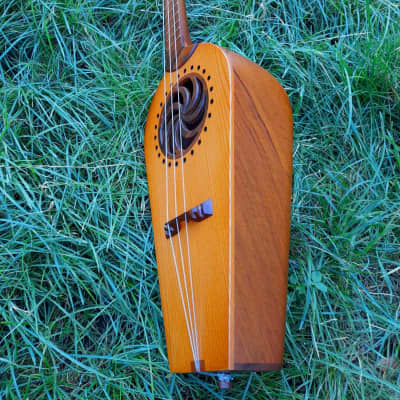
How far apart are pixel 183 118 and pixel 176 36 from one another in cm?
A: 29

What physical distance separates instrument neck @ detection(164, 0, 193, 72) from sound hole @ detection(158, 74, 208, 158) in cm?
8

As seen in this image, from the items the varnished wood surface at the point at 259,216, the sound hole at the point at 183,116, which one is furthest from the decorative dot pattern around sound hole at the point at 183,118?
the varnished wood surface at the point at 259,216

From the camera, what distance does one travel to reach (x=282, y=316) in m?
1.11

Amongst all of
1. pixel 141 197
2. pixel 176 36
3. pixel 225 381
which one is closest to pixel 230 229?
pixel 225 381

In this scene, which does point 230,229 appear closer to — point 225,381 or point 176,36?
point 225,381

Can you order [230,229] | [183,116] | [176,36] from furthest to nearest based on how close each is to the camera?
[176,36]
[183,116]
[230,229]

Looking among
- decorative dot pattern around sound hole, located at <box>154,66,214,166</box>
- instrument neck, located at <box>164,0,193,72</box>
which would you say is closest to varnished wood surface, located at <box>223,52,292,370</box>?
decorative dot pattern around sound hole, located at <box>154,66,214,166</box>

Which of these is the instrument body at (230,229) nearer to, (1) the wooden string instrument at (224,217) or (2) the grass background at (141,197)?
(1) the wooden string instrument at (224,217)

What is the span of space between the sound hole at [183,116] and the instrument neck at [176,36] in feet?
0.27

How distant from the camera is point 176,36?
1.40m

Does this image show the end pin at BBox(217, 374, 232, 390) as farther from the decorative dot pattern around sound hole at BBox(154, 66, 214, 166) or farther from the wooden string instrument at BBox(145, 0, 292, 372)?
the decorative dot pattern around sound hole at BBox(154, 66, 214, 166)

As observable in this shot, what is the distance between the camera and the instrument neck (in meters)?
1.37

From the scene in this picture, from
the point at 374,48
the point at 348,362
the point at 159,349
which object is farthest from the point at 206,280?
the point at 374,48

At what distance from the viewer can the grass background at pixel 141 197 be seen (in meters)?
1.28
